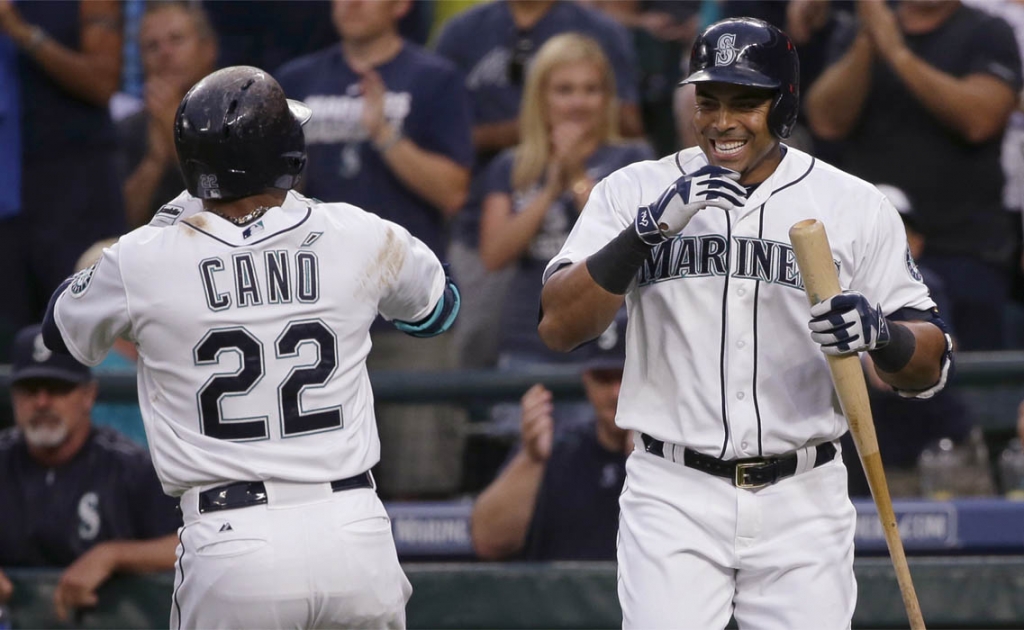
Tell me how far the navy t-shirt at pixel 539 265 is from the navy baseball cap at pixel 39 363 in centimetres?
168

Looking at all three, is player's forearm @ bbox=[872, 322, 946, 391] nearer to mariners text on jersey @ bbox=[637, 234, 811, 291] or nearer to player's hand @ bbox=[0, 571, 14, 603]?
mariners text on jersey @ bbox=[637, 234, 811, 291]

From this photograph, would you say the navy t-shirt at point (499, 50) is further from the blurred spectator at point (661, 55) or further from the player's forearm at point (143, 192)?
the player's forearm at point (143, 192)

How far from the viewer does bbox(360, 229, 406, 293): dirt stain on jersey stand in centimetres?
355

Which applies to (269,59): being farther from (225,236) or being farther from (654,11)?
(225,236)

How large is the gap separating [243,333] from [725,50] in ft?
4.09

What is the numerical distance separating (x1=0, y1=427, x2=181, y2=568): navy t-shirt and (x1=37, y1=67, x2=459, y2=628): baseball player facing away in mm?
1794

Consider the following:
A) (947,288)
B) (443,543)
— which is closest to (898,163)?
(947,288)

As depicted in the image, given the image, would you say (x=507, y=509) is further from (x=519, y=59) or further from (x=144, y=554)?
(x=519, y=59)

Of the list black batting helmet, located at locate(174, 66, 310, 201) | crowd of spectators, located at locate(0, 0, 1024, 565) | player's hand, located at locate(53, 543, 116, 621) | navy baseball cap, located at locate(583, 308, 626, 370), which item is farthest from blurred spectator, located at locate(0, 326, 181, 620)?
black batting helmet, located at locate(174, 66, 310, 201)

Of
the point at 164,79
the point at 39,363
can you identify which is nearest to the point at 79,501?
the point at 39,363

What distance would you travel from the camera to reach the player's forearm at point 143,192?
7090mm

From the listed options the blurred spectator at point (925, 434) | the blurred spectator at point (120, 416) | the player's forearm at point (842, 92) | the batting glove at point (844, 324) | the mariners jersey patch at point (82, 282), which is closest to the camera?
the batting glove at point (844, 324)

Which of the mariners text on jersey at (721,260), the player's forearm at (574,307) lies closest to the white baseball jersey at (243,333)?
the player's forearm at (574,307)

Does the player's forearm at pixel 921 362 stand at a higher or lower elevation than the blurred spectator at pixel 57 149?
lower
